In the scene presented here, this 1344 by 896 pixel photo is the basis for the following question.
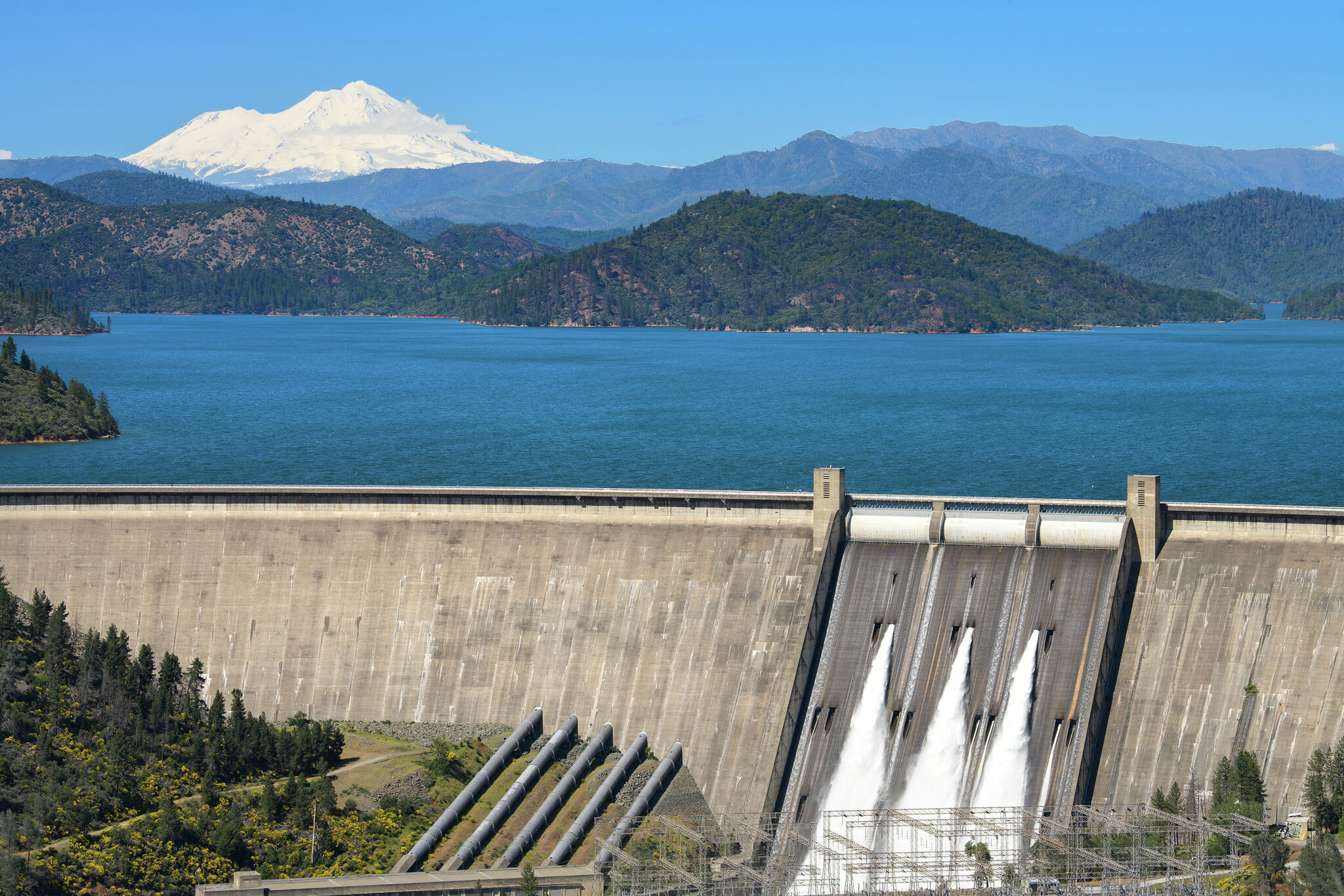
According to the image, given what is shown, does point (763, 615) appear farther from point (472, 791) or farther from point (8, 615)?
point (8, 615)

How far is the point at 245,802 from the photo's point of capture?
44969 mm

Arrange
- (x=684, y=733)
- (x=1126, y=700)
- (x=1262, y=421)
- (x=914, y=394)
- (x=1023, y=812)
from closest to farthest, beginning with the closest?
(x=1023, y=812) → (x=1126, y=700) → (x=684, y=733) → (x=1262, y=421) → (x=914, y=394)

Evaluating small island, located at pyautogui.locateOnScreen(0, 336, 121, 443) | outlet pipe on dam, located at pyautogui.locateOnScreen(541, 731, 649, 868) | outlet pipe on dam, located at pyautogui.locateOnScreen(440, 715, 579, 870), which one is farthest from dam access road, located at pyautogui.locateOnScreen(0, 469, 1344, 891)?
small island, located at pyautogui.locateOnScreen(0, 336, 121, 443)

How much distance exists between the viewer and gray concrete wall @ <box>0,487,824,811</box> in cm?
5103

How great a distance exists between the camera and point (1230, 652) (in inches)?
1813

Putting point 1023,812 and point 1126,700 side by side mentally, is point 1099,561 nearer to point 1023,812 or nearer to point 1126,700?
point 1126,700

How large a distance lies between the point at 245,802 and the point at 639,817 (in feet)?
43.1

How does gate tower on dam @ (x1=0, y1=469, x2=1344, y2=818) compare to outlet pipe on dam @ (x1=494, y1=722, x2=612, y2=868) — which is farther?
gate tower on dam @ (x1=0, y1=469, x2=1344, y2=818)

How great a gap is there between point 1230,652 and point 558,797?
2357cm

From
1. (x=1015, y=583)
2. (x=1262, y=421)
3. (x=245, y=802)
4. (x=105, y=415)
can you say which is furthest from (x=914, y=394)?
(x=245, y=802)

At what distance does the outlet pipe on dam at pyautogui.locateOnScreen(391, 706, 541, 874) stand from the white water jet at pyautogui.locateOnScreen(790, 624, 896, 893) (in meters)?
11.2

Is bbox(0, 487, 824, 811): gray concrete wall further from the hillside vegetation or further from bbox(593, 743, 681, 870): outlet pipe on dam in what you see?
the hillside vegetation

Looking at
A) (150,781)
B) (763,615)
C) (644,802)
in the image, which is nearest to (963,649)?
(763,615)

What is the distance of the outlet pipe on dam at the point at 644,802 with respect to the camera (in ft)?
139
